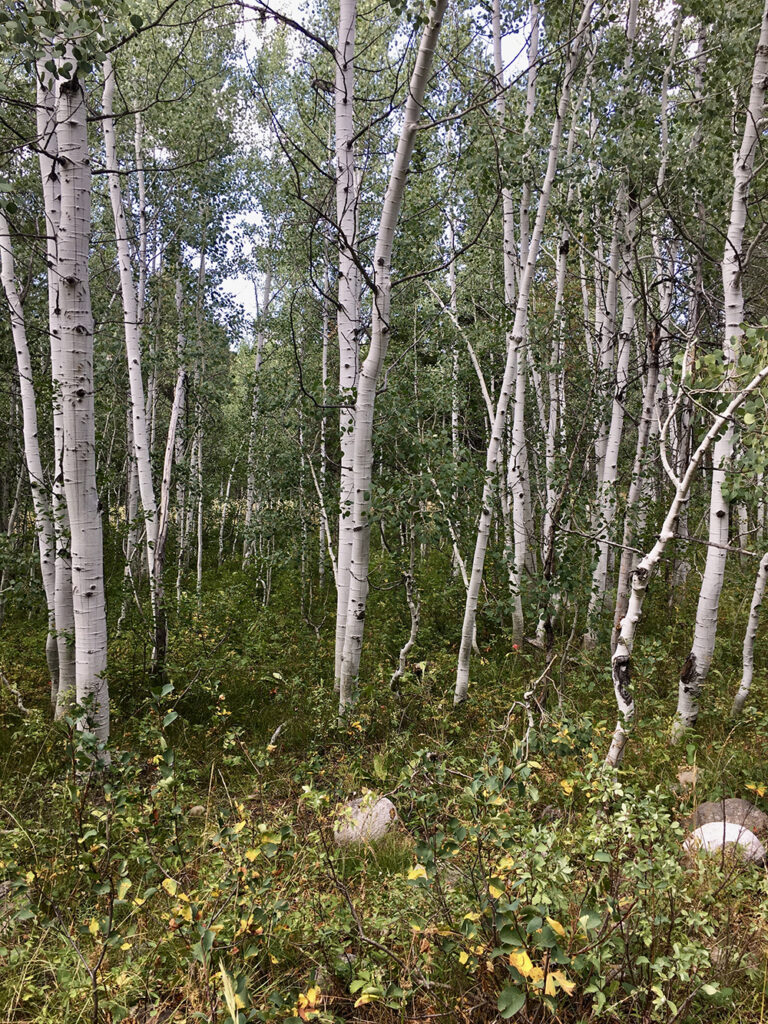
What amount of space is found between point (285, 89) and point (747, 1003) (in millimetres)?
15738

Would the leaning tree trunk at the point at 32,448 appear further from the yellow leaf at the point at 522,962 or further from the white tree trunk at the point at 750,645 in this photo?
the white tree trunk at the point at 750,645

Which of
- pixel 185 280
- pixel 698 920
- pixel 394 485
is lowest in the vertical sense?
pixel 698 920

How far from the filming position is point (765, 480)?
500 centimetres

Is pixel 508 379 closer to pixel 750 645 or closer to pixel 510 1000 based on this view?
pixel 750 645

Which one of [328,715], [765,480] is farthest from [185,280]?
[765,480]

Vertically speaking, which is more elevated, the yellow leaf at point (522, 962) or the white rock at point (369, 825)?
the yellow leaf at point (522, 962)

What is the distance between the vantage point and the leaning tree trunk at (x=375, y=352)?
3.23 meters

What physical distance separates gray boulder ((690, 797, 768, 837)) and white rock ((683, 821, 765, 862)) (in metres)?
0.13

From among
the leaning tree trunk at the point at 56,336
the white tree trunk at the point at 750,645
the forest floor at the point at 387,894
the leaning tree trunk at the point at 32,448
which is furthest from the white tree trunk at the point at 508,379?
the leaning tree trunk at the point at 32,448

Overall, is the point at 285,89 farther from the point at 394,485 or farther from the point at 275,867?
the point at 275,867

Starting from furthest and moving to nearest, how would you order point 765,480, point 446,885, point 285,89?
point 285,89 → point 765,480 → point 446,885

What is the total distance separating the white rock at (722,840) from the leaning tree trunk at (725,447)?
4.69ft

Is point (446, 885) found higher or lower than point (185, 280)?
lower

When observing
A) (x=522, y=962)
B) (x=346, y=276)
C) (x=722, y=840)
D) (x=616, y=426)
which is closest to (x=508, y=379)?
(x=346, y=276)
